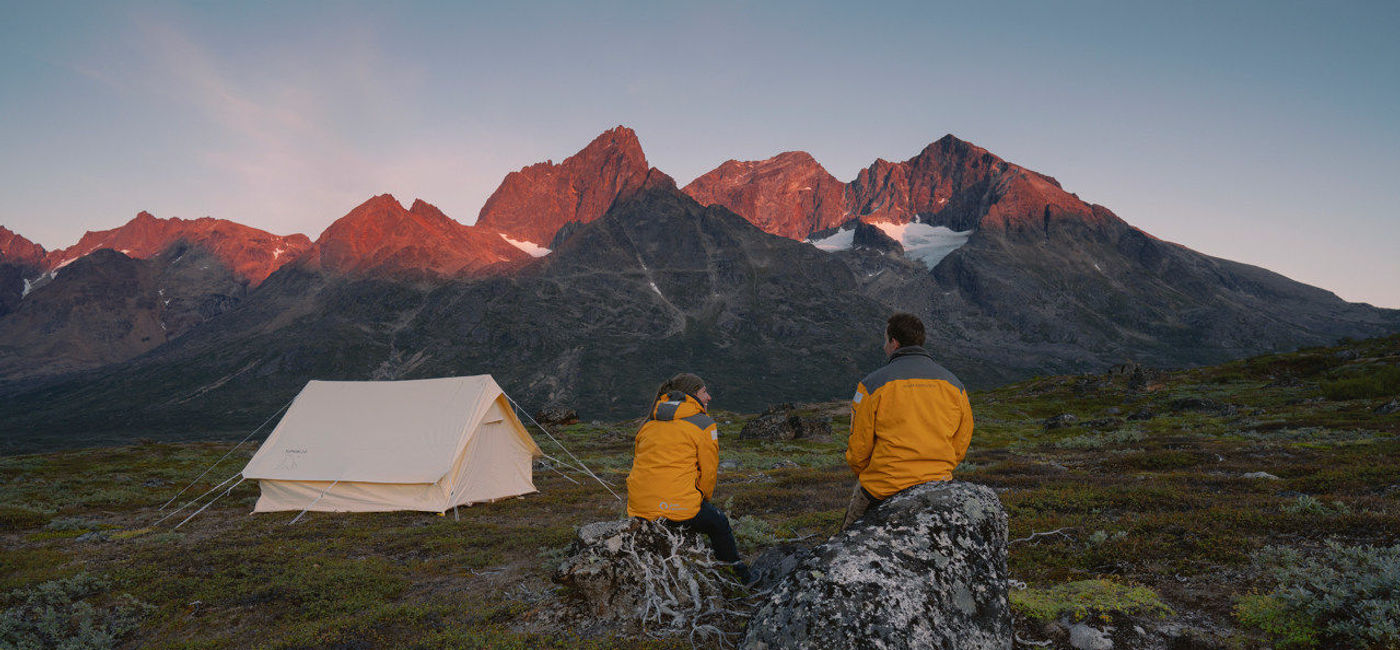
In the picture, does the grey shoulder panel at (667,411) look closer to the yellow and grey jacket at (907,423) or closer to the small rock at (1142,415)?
the yellow and grey jacket at (907,423)

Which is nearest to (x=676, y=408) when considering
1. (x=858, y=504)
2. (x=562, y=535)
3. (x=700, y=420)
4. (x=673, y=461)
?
(x=700, y=420)

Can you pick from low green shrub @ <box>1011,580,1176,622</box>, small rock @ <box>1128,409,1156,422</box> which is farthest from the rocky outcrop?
low green shrub @ <box>1011,580,1176,622</box>

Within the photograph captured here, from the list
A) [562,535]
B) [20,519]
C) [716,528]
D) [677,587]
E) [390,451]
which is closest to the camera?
[677,587]

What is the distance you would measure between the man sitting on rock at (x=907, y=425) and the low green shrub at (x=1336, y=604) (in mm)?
3211

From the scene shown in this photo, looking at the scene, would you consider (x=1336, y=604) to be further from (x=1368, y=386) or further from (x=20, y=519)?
(x=1368, y=386)

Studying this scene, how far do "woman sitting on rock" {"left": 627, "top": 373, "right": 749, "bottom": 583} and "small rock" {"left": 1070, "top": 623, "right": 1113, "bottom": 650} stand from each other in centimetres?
401

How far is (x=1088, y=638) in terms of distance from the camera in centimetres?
606

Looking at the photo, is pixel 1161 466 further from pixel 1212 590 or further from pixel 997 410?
pixel 997 410

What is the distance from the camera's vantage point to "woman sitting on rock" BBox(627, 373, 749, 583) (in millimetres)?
8094

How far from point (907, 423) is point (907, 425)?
0.08 ft

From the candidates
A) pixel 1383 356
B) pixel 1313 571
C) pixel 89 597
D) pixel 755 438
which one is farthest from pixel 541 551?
pixel 1383 356

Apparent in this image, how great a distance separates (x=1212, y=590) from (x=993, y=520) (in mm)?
3426

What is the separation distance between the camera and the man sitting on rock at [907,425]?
20.1 ft

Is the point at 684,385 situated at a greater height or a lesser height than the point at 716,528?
greater
